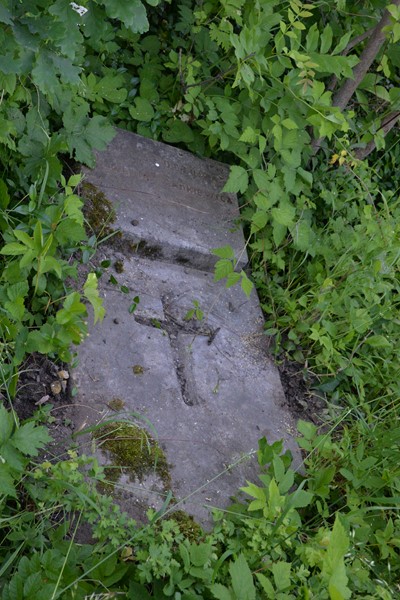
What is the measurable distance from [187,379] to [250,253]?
0.95 meters

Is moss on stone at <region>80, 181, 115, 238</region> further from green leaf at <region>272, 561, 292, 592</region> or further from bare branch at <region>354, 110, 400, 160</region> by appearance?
bare branch at <region>354, 110, 400, 160</region>

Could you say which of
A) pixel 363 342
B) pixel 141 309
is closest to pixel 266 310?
pixel 363 342

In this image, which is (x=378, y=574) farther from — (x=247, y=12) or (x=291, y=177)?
(x=247, y=12)

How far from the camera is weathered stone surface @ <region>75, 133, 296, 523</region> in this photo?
263 cm

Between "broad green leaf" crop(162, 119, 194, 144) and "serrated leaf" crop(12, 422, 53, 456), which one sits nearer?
"serrated leaf" crop(12, 422, 53, 456)

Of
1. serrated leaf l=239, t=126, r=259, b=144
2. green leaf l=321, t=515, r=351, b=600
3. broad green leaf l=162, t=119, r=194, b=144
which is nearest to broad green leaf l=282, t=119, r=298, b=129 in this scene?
serrated leaf l=239, t=126, r=259, b=144

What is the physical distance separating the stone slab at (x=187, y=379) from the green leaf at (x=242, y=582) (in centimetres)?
40

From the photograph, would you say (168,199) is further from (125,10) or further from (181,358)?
(125,10)

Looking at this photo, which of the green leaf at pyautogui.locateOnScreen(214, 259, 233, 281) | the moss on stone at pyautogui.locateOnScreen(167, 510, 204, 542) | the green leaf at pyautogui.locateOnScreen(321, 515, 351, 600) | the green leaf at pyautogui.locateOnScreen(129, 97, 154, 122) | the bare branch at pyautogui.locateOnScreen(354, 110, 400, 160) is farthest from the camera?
the bare branch at pyautogui.locateOnScreen(354, 110, 400, 160)

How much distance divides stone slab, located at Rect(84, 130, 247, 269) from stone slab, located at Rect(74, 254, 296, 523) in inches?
4.4

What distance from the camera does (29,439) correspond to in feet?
6.87

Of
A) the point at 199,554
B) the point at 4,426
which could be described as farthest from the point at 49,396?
the point at 199,554

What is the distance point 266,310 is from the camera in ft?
11.4

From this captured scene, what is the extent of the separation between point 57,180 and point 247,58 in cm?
104
